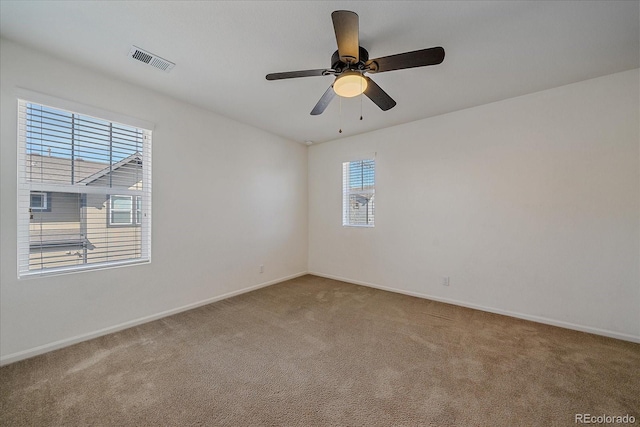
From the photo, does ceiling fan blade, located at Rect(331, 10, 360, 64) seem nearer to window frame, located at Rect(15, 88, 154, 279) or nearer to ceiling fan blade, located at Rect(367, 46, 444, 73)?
ceiling fan blade, located at Rect(367, 46, 444, 73)

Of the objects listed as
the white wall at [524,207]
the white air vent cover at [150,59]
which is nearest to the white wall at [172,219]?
the white air vent cover at [150,59]

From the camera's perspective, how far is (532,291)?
2809mm

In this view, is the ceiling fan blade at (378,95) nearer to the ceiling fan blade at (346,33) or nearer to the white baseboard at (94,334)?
the ceiling fan blade at (346,33)

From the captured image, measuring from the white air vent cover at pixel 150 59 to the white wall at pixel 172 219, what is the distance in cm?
61

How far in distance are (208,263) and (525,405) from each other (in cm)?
337

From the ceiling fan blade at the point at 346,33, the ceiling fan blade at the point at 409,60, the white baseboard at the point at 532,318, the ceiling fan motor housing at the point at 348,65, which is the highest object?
the ceiling fan motor housing at the point at 348,65

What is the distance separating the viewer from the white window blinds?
2.12 metres

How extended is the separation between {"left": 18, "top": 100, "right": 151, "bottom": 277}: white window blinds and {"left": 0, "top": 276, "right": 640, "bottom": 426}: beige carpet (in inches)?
33.7

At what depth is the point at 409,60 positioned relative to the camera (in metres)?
1.69

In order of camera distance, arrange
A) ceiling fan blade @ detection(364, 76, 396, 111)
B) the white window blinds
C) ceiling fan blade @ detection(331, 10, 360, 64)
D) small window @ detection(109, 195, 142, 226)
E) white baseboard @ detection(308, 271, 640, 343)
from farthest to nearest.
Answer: small window @ detection(109, 195, 142, 226) → white baseboard @ detection(308, 271, 640, 343) → the white window blinds → ceiling fan blade @ detection(364, 76, 396, 111) → ceiling fan blade @ detection(331, 10, 360, 64)

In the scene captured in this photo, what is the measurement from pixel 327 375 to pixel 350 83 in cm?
220

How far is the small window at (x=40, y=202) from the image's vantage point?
2.13 metres

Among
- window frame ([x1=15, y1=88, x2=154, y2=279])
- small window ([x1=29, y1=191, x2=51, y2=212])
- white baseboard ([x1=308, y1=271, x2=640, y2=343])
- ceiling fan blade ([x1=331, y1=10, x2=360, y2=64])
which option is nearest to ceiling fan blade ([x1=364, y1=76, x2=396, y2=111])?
ceiling fan blade ([x1=331, y1=10, x2=360, y2=64])

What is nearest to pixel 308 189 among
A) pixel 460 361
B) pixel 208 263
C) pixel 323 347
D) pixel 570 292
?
pixel 208 263
